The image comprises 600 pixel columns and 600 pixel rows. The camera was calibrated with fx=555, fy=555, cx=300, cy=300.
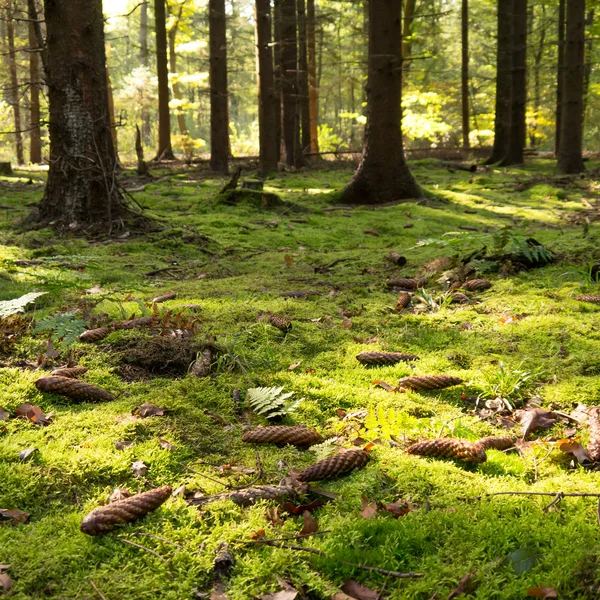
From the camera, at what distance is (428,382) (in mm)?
3234

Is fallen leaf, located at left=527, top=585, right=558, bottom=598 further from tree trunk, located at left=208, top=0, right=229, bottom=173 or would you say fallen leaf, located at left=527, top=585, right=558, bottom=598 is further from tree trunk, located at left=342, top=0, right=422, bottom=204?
tree trunk, located at left=208, top=0, right=229, bottom=173

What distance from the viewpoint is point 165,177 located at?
1616 cm

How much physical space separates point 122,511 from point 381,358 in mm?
2007

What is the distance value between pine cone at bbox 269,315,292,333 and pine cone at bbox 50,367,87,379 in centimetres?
144

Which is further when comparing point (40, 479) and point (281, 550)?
point (40, 479)

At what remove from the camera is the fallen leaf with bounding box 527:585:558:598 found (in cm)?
169

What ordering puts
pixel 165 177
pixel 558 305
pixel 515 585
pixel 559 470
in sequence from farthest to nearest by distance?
1. pixel 165 177
2. pixel 558 305
3. pixel 559 470
4. pixel 515 585

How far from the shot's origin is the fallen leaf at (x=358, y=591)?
5.78 ft

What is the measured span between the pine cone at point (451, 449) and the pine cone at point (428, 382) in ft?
2.15

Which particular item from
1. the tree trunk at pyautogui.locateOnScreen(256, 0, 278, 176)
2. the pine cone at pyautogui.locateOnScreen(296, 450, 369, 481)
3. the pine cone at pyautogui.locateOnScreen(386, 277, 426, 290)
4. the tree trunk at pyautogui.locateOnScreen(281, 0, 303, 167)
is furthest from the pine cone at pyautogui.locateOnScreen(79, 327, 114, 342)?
the tree trunk at pyautogui.locateOnScreen(281, 0, 303, 167)

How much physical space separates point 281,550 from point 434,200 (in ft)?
34.4

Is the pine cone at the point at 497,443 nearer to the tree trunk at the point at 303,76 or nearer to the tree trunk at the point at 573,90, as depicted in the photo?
the tree trunk at the point at 573,90

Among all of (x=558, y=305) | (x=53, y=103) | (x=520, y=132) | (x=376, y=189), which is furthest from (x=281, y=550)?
(x=520, y=132)

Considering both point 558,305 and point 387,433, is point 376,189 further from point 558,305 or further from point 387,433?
point 387,433
